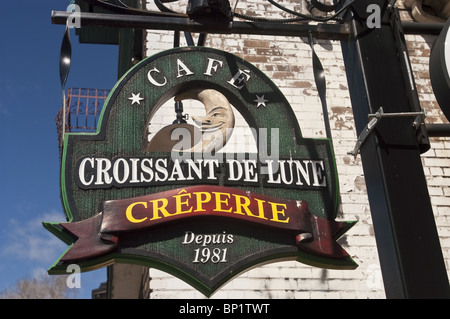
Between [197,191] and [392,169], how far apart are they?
986 mm

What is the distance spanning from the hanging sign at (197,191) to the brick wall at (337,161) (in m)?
2.63

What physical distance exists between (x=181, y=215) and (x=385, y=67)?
1384mm

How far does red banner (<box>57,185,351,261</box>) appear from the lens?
9.04 feet

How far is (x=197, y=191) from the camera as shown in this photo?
2.92 meters

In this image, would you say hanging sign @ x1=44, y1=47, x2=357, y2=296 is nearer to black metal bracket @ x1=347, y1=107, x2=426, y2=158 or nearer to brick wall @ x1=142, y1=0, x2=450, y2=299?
black metal bracket @ x1=347, y1=107, x2=426, y2=158

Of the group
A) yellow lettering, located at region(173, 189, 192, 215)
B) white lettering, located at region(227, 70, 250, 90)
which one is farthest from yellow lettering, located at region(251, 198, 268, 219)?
white lettering, located at region(227, 70, 250, 90)

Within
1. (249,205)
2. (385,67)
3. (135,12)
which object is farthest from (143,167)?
(385,67)

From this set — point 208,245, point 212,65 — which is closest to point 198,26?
point 212,65

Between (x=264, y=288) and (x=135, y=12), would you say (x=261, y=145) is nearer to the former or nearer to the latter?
(x=135, y=12)

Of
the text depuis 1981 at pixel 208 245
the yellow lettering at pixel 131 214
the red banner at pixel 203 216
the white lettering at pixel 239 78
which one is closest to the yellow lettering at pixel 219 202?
the red banner at pixel 203 216

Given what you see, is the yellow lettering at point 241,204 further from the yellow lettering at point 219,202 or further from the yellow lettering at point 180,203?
the yellow lettering at point 180,203

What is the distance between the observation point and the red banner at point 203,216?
9.04 feet
